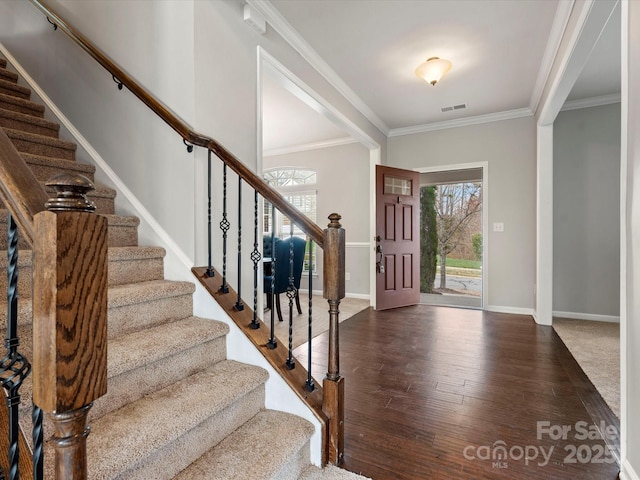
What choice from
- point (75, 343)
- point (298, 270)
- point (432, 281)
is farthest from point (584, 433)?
point (432, 281)

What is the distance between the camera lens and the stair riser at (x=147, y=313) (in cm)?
146

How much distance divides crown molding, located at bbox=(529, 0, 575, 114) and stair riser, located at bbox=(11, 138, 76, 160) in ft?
11.9

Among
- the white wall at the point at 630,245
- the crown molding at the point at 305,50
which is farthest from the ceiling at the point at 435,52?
the white wall at the point at 630,245

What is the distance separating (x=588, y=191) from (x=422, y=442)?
3.90 m

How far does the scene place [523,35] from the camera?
2686mm

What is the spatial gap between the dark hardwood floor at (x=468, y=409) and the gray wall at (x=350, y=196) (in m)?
2.09

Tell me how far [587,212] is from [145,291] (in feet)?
15.5

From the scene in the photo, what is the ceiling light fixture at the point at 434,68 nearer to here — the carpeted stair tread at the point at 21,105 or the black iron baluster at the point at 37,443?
the carpeted stair tread at the point at 21,105

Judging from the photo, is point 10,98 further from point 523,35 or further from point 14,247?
point 523,35

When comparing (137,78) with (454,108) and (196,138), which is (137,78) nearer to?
(196,138)

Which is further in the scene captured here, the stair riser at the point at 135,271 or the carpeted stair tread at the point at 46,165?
the carpeted stair tread at the point at 46,165

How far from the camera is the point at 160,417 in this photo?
3.81 ft

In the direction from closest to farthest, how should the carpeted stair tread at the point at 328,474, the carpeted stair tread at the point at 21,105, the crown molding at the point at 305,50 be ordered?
1. the carpeted stair tread at the point at 328,474
2. the carpeted stair tread at the point at 21,105
3. the crown molding at the point at 305,50

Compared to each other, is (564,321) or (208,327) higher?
(208,327)
